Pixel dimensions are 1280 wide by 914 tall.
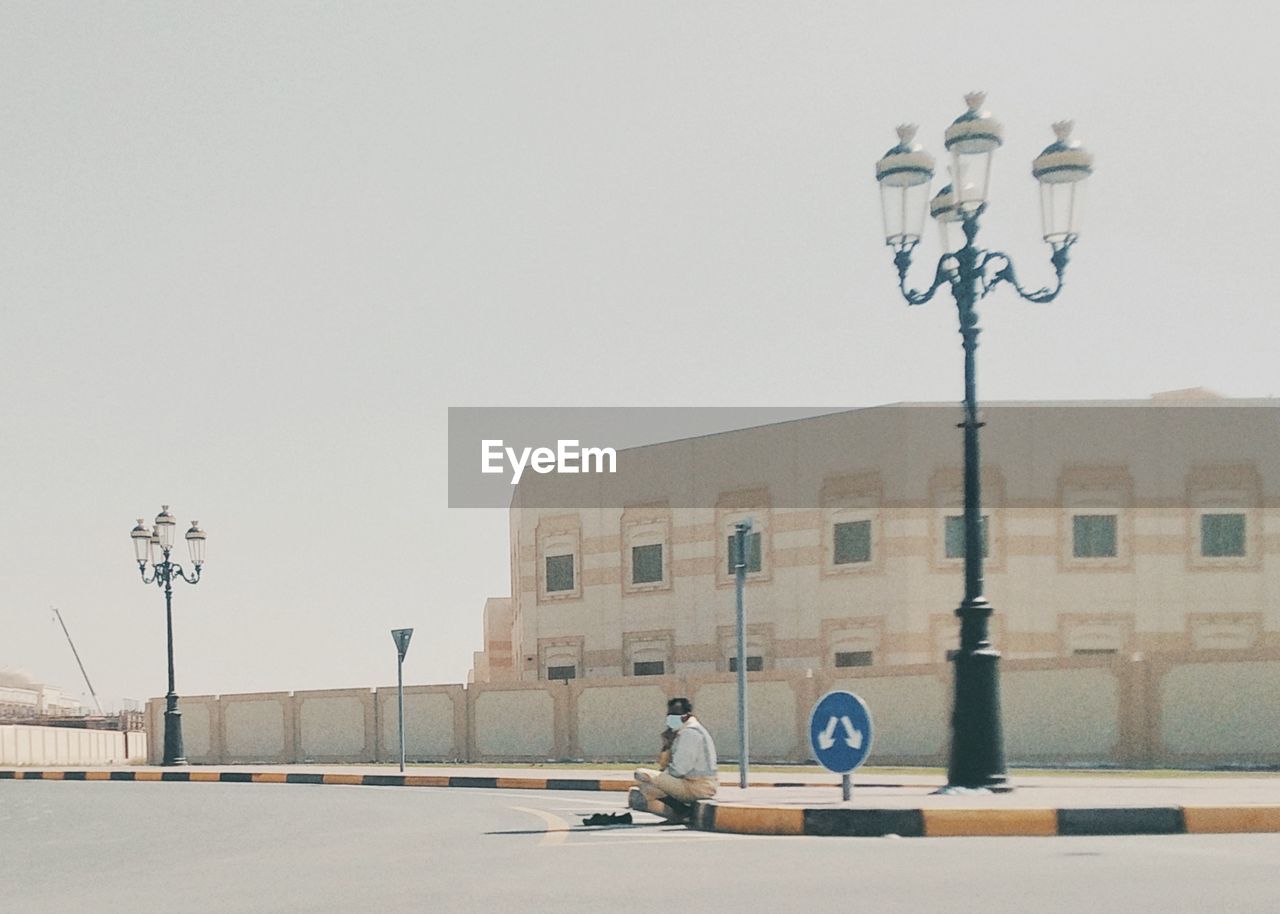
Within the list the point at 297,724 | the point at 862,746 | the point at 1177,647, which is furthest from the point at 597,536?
the point at 862,746

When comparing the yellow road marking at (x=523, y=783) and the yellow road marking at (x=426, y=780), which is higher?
the yellow road marking at (x=523, y=783)

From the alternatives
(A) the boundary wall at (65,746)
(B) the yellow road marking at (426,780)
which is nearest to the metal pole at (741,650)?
(B) the yellow road marking at (426,780)

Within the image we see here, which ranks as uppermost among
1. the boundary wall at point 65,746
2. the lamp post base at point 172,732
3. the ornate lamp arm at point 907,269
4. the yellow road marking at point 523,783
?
the ornate lamp arm at point 907,269

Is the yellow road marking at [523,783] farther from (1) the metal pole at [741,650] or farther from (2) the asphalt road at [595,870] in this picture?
(2) the asphalt road at [595,870]

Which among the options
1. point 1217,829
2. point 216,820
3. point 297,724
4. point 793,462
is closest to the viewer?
point 1217,829

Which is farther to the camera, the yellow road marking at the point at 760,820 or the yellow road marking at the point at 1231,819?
the yellow road marking at the point at 760,820

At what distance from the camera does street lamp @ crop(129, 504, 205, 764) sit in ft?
131

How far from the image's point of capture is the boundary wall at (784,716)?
28.8 meters

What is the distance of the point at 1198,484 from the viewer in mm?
45625

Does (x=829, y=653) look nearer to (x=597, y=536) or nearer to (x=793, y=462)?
(x=793, y=462)

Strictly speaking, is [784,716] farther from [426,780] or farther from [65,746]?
[65,746]

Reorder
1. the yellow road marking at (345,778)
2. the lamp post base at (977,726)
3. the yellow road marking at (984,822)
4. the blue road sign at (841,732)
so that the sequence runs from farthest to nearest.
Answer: the yellow road marking at (345,778), the lamp post base at (977,726), the blue road sign at (841,732), the yellow road marking at (984,822)

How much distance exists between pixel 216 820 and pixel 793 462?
104 ft

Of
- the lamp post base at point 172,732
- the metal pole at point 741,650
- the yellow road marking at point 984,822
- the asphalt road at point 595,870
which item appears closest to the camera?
the asphalt road at point 595,870
